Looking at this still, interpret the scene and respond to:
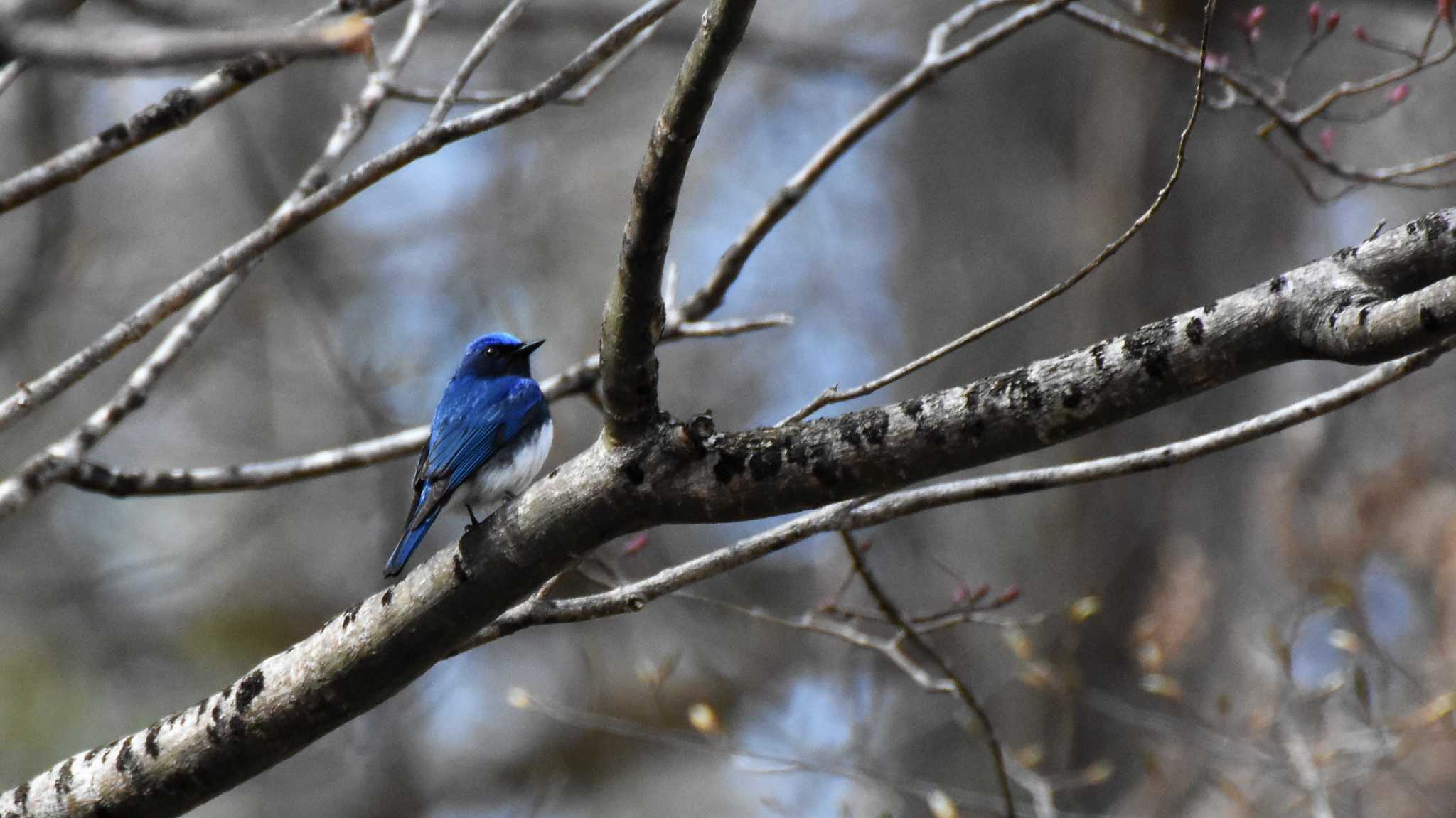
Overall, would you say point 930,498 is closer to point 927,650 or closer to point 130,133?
point 927,650

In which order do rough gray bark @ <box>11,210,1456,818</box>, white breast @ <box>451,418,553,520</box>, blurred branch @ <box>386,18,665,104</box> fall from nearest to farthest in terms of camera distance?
1. rough gray bark @ <box>11,210,1456,818</box>
2. blurred branch @ <box>386,18,665,104</box>
3. white breast @ <box>451,418,553,520</box>

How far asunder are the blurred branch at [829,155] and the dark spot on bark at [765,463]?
6.79ft

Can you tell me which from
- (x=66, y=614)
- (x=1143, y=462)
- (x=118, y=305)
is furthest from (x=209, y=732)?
(x=66, y=614)

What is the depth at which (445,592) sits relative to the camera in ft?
8.73

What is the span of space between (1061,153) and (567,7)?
328 centimetres

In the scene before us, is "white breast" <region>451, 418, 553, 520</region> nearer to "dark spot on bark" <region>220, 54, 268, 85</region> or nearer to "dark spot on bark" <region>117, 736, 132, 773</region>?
"dark spot on bark" <region>220, 54, 268, 85</region>

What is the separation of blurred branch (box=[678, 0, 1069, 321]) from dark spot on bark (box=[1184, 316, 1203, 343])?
92.4 inches

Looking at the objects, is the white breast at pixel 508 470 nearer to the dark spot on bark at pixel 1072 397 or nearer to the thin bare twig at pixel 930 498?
the thin bare twig at pixel 930 498

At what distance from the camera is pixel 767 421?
377 inches

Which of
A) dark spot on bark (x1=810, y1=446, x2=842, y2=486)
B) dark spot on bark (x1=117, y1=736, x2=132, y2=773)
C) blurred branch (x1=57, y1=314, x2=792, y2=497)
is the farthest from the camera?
blurred branch (x1=57, y1=314, x2=792, y2=497)

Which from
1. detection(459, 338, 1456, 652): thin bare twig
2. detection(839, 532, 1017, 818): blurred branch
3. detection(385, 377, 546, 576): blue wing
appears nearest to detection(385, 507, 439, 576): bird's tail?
detection(385, 377, 546, 576): blue wing

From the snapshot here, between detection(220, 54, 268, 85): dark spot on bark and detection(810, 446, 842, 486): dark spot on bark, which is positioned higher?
detection(220, 54, 268, 85): dark spot on bark

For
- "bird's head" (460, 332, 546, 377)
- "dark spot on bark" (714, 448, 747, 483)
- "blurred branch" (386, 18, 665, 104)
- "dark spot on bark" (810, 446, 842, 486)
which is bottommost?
"dark spot on bark" (810, 446, 842, 486)

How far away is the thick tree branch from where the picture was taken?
225 centimetres
